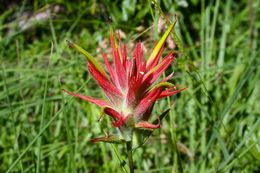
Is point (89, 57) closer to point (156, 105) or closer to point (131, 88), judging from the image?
point (131, 88)

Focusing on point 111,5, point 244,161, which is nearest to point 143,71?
point 244,161

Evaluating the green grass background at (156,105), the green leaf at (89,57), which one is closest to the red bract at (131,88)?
the green leaf at (89,57)

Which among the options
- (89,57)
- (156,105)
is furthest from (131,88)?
(156,105)

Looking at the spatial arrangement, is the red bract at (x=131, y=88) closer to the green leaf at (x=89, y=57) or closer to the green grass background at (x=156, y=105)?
the green leaf at (x=89, y=57)

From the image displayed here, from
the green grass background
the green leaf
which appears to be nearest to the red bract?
the green leaf

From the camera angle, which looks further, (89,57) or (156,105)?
(156,105)
